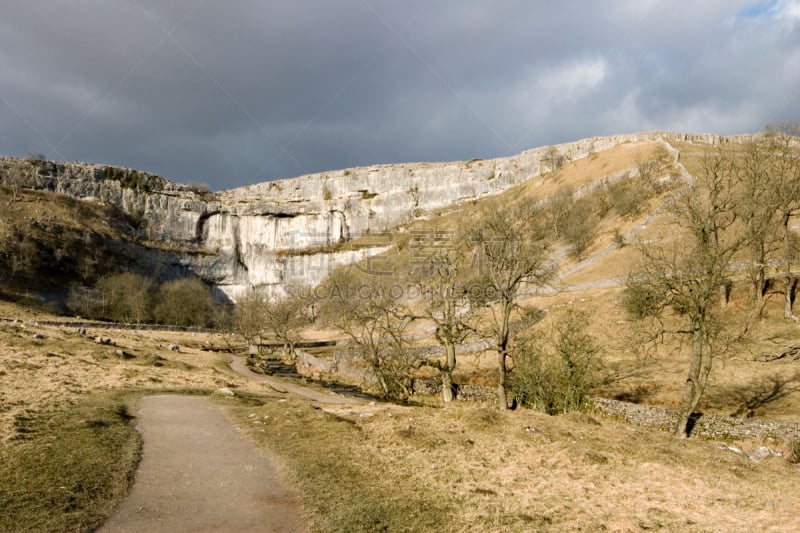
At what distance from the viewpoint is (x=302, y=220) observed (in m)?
155

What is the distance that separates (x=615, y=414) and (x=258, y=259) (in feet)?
454

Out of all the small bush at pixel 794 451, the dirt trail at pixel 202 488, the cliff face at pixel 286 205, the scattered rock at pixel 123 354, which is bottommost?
the small bush at pixel 794 451

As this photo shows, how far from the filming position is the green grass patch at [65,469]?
780 cm

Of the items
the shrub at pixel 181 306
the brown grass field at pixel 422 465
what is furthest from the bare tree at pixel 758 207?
the shrub at pixel 181 306

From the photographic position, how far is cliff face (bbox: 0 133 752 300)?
140 m

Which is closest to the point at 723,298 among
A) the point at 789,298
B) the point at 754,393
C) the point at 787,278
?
the point at 789,298

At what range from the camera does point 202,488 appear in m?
9.91

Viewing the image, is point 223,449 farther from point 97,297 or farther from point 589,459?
point 97,297

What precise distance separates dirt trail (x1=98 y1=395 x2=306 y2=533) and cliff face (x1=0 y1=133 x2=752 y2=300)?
419ft

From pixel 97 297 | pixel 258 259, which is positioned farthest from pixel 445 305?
pixel 258 259

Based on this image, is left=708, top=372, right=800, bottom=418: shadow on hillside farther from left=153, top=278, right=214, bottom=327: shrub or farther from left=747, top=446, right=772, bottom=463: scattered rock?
left=153, top=278, right=214, bottom=327: shrub

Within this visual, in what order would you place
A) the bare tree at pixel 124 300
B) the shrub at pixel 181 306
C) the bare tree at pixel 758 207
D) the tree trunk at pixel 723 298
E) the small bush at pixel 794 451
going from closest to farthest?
the small bush at pixel 794 451
the bare tree at pixel 758 207
the tree trunk at pixel 723 298
the bare tree at pixel 124 300
the shrub at pixel 181 306

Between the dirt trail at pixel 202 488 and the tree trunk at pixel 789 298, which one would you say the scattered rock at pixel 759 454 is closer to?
the dirt trail at pixel 202 488

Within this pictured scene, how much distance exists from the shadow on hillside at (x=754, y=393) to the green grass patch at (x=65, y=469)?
2868 centimetres
